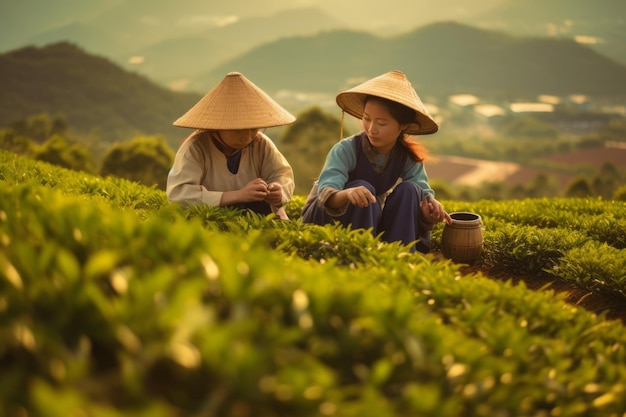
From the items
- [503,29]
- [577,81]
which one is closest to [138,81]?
[577,81]

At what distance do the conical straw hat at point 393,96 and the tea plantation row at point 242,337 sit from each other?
1.64m

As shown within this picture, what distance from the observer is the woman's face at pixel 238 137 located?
4.16m

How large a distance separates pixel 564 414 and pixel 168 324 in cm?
135

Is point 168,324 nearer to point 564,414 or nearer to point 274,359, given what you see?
point 274,359

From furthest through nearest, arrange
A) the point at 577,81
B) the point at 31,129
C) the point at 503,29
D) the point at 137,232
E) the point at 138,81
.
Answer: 1. the point at 503,29
2. the point at 577,81
3. the point at 138,81
4. the point at 31,129
5. the point at 137,232

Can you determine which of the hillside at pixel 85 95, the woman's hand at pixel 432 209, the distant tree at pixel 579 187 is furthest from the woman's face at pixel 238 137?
the hillside at pixel 85 95

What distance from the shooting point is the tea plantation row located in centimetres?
144

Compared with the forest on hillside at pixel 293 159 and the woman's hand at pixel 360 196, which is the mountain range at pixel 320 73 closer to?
the forest on hillside at pixel 293 159

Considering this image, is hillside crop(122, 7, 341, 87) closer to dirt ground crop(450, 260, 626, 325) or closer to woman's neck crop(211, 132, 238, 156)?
woman's neck crop(211, 132, 238, 156)

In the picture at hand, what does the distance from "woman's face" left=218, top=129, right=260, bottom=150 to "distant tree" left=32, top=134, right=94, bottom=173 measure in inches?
404

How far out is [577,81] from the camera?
154 feet

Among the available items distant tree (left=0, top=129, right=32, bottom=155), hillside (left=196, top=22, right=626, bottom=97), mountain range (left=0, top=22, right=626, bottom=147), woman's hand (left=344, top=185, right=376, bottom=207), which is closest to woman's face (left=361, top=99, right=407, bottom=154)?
woman's hand (left=344, top=185, right=376, bottom=207)

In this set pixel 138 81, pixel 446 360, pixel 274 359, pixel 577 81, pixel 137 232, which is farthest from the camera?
pixel 577 81

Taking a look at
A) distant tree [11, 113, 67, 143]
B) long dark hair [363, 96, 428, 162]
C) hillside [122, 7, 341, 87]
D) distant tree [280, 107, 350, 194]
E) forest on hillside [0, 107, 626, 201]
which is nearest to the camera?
long dark hair [363, 96, 428, 162]
